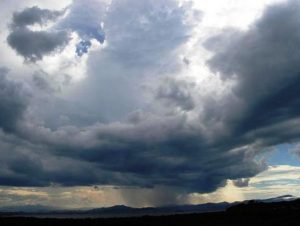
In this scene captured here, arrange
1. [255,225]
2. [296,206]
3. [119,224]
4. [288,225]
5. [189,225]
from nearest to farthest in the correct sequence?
1. [288,225]
2. [255,225]
3. [189,225]
4. [119,224]
5. [296,206]

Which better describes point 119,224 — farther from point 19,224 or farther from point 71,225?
point 19,224

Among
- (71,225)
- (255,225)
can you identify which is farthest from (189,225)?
(71,225)

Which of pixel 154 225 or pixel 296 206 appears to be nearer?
pixel 154 225

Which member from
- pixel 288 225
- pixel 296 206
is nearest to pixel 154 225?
pixel 288 225

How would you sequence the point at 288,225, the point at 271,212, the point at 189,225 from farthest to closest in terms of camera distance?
the point at 271,212
the point at 189,225
the point at 288,225

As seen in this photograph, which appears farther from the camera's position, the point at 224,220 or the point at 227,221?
the point at 224,220

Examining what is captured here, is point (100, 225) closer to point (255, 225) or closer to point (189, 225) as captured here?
point (189, 225)

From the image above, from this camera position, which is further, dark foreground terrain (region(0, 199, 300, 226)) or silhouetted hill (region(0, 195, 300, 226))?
dark foreground terrain (region(0, 199, 300, 226))

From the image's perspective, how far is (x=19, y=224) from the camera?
105 meters

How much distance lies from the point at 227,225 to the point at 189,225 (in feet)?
28.5

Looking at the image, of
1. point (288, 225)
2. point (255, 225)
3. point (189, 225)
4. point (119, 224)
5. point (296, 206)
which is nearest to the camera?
point (288, 225)

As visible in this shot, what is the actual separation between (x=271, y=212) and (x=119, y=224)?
4194 cm

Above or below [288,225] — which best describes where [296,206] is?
above

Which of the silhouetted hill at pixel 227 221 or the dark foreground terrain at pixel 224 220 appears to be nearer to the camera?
the silhouetted hill at pixel 227 221
